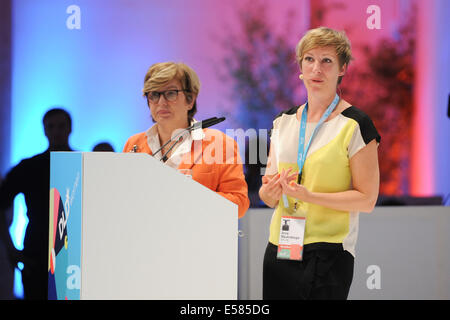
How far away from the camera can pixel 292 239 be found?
192 centimetres

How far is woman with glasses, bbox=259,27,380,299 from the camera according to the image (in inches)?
74.5

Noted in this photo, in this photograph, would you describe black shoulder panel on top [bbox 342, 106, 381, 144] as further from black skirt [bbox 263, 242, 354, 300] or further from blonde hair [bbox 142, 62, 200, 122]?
blonde hair [bbox 142, 62, 200, 122]

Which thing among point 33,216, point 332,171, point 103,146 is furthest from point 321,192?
point 103,146

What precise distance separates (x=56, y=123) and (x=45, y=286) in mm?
1085

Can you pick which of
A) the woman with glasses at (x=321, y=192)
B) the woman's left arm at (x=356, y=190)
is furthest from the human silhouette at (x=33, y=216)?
the woman's left arm at (x=356, y=190)

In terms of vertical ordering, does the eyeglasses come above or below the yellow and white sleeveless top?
above

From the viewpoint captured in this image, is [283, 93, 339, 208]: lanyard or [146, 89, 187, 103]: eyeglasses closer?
[283, 93, 339, 208]: lanyard

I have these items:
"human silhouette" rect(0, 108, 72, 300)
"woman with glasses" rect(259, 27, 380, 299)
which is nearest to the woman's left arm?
"woman with glasses" rect(259, 27, 380, 299)

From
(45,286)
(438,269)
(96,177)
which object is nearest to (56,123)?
(45,286)

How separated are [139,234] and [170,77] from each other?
105 centimetres

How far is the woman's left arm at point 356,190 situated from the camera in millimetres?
1885

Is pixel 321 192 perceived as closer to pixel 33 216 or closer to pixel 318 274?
pixel 318 274

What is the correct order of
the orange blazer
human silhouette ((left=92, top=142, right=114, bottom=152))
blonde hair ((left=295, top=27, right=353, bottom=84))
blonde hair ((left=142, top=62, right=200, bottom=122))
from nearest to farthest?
blonde hair ((left=295, top=27, right=353, bottom=84)), the orange blazer, blonde hair ((left=142, top=62, right=200, bottom=122)), human silhouette ((left=92, top=142, right=114, bottom=152))

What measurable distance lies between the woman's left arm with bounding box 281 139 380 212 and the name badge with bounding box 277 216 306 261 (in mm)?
106
